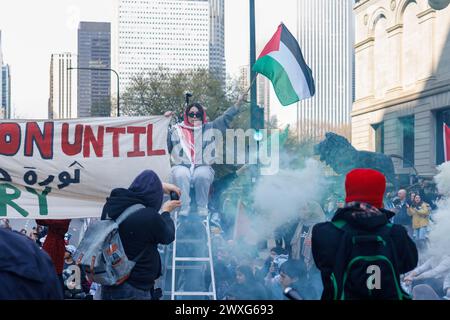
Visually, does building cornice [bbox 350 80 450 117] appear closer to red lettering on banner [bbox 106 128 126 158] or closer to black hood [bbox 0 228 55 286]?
red lettering on banner [bbox 106 128 126 158]

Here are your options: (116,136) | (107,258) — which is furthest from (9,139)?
(107,258)

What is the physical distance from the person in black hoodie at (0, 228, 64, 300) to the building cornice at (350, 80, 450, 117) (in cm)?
2863

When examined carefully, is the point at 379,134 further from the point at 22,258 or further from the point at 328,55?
the point at 328,55

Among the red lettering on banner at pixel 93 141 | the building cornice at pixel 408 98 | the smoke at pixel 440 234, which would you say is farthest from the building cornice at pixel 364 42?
the red lettering on banner at pixel 93 141

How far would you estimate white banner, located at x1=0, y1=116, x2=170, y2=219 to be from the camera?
693 cm

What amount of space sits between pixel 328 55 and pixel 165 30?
164 feet

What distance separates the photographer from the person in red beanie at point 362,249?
12.8 feet

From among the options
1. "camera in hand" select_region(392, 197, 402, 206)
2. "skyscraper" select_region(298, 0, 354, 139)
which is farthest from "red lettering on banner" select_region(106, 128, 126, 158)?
"skyscraper" select_region(298, 0, 354, 139)

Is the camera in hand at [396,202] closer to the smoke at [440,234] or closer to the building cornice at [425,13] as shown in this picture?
the smoke at [440,234]

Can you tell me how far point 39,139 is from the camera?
7.12m

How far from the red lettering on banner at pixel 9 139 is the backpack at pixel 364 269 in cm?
411

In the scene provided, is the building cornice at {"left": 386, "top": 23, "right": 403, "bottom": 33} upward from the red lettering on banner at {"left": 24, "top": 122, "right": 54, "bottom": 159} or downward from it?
upward
